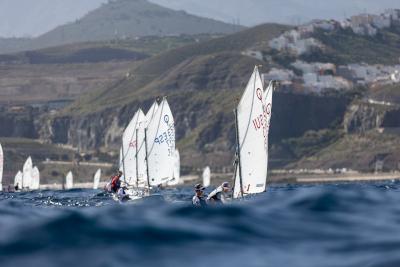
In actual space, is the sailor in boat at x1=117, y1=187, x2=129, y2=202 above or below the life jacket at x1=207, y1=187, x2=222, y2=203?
below

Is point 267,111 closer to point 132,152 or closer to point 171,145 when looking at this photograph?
point 171,145

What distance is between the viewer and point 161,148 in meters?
80.5

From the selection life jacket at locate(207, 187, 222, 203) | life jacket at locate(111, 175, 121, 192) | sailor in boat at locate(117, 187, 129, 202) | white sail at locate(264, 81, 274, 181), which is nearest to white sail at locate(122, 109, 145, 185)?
life jacket at locate(111, 175, 121, 192)

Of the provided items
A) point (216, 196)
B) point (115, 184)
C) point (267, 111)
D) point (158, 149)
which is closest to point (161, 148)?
point (158, 149)

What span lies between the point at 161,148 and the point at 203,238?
188 ft

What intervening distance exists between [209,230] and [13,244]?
165 inches

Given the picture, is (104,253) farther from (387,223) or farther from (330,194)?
(330,194)

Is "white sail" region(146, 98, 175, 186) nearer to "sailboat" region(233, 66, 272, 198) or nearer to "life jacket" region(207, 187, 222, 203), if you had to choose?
"sailboat" region(233, 66, 272, 198)

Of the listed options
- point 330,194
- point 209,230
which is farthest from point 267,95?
point 209,230

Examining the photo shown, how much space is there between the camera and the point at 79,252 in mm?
21391

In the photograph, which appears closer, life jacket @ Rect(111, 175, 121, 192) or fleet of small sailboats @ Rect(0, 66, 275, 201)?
fleet of small sailboats @ Rect(0, 66, 275, 201)

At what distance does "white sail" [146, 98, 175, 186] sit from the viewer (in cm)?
8038

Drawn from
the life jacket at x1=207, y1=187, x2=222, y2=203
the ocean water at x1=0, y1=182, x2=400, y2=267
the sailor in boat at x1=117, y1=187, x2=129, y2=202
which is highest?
the ocean water at x1=0, y1=182, x2=400, y2=267

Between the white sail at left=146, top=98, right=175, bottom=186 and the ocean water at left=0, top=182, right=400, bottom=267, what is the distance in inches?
2015
